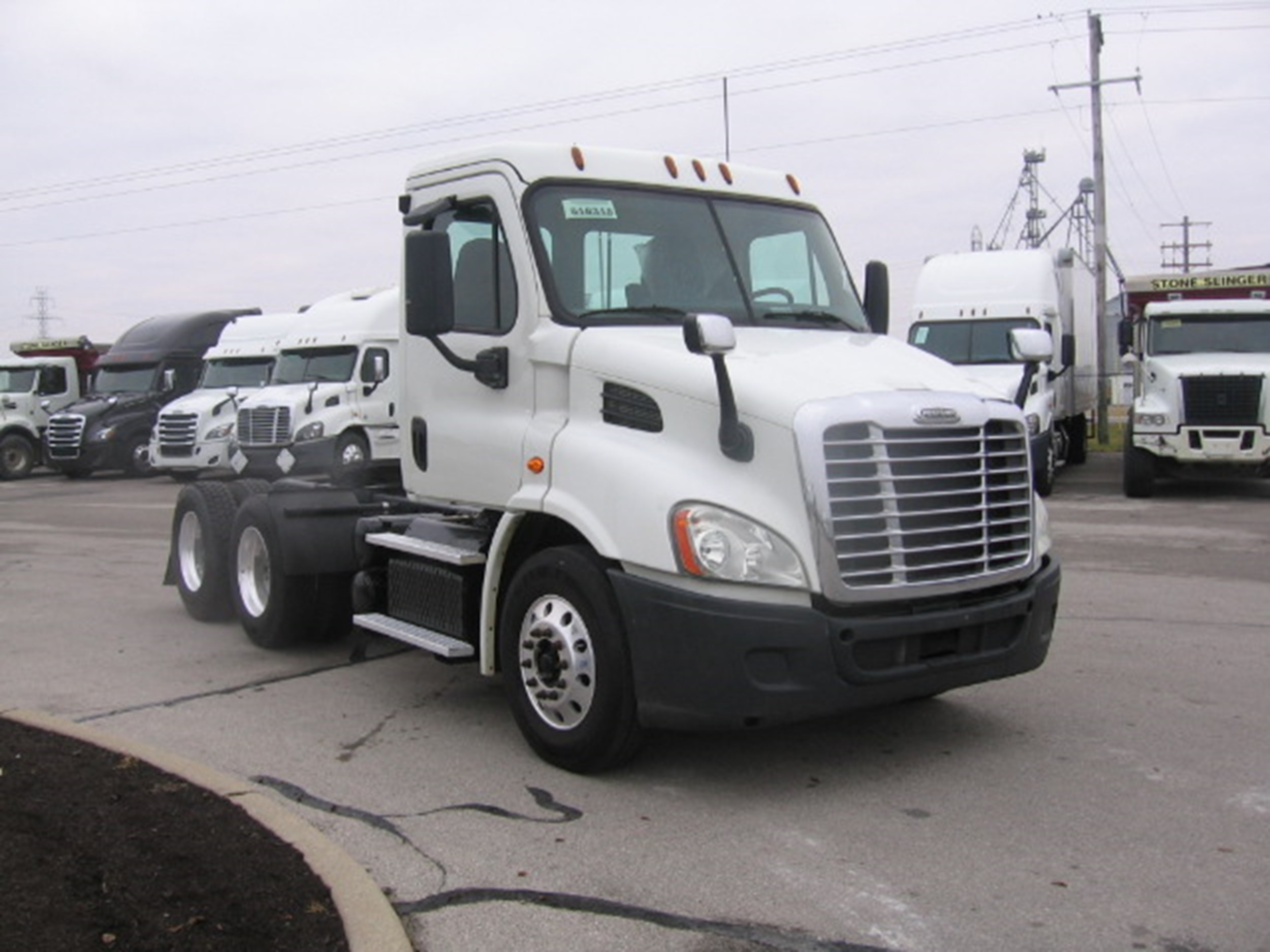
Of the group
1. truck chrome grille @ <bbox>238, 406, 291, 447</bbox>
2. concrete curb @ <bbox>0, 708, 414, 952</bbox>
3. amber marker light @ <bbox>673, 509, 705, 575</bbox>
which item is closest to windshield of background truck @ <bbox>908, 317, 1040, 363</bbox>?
truck chrome grille @ <bbox>238, 406, 291, 447</bbox>

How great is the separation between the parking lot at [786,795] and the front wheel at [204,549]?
0.24 meters

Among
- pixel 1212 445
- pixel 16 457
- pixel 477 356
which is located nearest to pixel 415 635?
pixel 477 356

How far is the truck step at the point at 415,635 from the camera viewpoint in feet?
19.5

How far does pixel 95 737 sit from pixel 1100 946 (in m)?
4.22

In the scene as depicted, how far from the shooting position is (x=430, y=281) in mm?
5809

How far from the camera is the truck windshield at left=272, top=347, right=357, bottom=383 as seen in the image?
2125 cm

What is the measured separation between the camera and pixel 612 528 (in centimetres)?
506

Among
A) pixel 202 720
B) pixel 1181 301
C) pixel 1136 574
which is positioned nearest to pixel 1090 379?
pixel 1181 301

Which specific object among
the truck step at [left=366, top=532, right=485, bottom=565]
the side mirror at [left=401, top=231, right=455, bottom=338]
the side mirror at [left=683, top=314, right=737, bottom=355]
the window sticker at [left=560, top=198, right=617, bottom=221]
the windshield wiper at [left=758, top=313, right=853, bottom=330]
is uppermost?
the window sticker at [left=560, top=198, right=617, bottom=221]

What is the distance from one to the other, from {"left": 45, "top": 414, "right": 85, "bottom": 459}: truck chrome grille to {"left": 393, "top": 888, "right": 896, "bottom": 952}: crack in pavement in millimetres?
25134

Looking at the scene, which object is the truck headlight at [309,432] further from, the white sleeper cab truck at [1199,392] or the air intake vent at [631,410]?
the air intake vent at [631,410]

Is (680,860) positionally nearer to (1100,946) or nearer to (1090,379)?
(1100,946)

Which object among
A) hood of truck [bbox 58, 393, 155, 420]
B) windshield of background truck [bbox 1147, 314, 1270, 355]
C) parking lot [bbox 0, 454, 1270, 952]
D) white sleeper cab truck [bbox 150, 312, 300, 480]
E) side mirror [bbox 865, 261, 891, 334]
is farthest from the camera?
hood of truck [bbox 58, 393, 155, 420]

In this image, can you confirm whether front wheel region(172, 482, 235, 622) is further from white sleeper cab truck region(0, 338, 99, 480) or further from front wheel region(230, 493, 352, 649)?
white sleeper cab truck region(0, 338, 99, 480)
